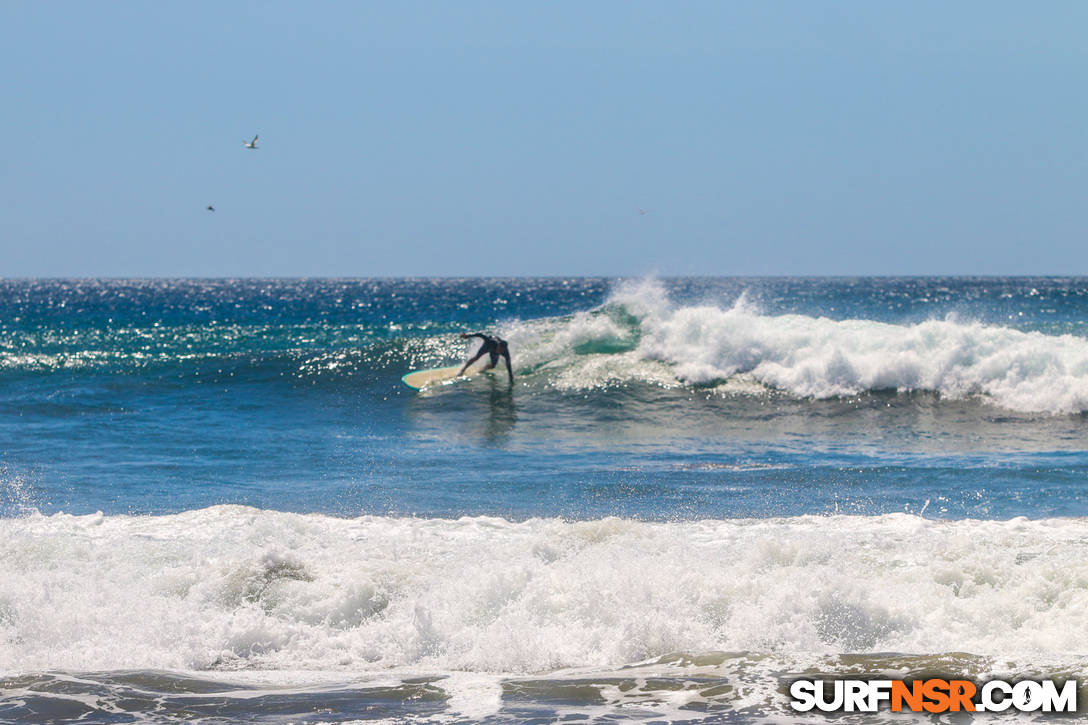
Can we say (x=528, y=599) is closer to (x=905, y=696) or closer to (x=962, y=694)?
(x=905, y=696)

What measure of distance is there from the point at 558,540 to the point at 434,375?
12451 millimetres

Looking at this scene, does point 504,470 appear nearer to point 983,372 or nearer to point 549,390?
point 549,390

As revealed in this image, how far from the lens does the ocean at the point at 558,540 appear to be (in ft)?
19.0

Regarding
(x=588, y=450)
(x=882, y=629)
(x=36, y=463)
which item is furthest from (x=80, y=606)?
(x=588, y=450)

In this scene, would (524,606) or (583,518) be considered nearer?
(524,606)

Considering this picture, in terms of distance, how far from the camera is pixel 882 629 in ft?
20.9

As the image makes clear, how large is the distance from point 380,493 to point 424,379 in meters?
9.23

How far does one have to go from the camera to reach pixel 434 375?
20.1m

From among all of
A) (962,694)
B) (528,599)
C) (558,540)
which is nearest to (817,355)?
(558,540)

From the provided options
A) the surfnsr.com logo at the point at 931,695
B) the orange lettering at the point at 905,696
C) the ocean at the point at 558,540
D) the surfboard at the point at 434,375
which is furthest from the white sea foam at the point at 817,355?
the orange lettering at the point at 905,696

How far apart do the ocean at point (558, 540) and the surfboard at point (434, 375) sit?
72cm

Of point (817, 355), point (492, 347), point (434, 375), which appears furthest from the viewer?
point (492, 347)

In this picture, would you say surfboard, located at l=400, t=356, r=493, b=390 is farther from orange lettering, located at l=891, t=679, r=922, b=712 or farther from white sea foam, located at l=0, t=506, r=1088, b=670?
orange lettering, located at l=891, t=679, r=922, b=712

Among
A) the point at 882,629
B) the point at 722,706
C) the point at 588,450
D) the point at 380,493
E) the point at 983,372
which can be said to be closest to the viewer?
the point at 722,706
